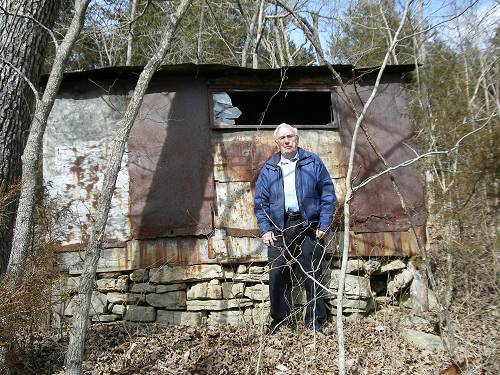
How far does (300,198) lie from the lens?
4.83 metres

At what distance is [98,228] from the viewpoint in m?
4.10

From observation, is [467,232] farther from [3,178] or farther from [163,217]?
[3,178]

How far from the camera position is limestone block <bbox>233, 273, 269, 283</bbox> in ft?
17.9

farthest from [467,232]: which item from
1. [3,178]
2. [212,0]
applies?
[212,0]

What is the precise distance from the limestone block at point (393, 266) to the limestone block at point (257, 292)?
1.34 meters

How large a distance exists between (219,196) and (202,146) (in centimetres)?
61

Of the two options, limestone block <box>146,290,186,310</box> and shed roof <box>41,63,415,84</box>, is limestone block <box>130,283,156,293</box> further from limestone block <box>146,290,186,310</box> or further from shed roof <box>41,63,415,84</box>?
shed roof <box>41,63,415,84</box>

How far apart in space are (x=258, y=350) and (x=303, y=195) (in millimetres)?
1523

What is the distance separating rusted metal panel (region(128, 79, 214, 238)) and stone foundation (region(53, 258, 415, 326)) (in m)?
0.47

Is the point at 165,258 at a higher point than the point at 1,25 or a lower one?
lower

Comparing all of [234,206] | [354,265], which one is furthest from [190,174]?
[354,265]

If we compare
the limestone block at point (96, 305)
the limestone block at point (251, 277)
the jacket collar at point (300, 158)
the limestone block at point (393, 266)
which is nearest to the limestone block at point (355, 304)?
the limestone block at point (393, 266)

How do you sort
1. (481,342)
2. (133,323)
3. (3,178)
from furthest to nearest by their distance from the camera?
1. (133,323)
2. (481,342)
3. (3,178)

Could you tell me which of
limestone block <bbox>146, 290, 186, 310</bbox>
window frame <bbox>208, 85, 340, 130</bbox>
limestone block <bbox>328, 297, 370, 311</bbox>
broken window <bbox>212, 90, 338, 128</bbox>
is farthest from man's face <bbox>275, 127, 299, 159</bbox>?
limestone block <bbox>146, 290, 186, 310</bbox>
